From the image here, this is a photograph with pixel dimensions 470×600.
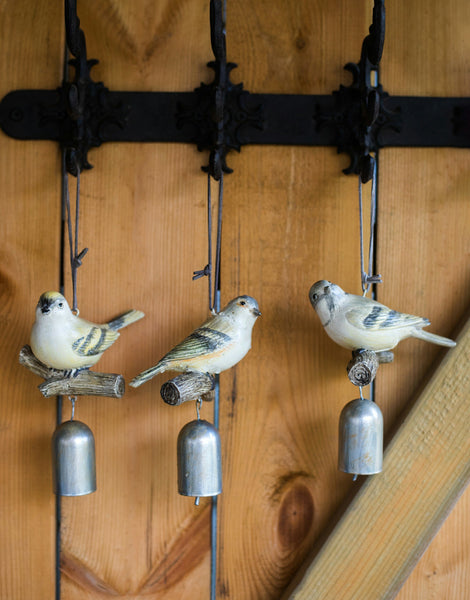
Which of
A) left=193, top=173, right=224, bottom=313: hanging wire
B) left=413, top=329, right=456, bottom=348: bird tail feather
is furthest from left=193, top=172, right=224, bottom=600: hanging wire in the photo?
left=413, top=329, right=456, bottom=348: bird tail feather

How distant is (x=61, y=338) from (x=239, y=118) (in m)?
0.34

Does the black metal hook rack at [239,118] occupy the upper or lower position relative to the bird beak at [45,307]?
upper

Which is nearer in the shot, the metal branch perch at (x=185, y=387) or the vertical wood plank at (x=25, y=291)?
the metal branch perch at (x=185, y=387)

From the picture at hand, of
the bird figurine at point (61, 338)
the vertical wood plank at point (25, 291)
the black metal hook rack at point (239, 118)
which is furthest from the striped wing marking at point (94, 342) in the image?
the black metal hook rack at point (239, 118)

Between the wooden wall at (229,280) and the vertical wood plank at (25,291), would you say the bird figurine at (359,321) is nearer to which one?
the wooden wall at (229,280)

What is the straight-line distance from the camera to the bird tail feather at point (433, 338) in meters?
0.65

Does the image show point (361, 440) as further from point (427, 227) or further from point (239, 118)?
point (239, 118)

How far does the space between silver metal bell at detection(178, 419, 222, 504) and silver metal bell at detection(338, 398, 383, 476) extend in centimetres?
14

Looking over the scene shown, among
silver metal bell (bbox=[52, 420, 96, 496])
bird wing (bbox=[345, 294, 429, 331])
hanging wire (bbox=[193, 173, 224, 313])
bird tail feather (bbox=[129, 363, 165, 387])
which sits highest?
hanging wire (bbox=[193, 173, 224, 313])

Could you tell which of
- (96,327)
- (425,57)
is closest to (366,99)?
(425,57)

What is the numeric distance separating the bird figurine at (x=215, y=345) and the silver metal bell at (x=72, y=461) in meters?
0.10

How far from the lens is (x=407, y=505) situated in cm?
69

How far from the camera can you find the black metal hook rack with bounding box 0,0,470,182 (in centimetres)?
70

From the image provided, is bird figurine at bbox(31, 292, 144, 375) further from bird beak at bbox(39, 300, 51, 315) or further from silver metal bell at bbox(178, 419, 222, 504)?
silver metal bell at bbox(178, 419, 222, 504)
